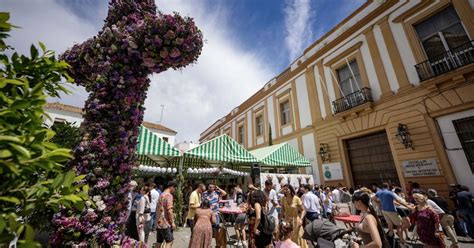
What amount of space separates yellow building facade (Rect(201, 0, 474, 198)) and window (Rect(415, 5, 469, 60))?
0.03 m

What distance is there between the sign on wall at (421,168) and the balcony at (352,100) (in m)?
3.27

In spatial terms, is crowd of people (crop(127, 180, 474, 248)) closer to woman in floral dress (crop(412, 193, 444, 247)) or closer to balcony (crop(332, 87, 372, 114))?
woman in floral dress (crop(412, 193, 444, 247))

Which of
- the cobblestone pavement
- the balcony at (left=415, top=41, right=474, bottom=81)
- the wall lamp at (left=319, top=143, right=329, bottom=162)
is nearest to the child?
the cobblestone pavement

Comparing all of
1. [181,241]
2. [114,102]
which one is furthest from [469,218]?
[114,102]

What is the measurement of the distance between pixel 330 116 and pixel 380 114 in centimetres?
257

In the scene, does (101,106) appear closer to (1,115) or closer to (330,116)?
(1,115)

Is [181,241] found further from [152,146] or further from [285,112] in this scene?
[285,112]

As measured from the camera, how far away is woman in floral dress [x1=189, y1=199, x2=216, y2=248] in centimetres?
383

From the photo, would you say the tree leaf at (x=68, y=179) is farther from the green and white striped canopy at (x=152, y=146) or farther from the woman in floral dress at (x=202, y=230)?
the green and white striped canopy at (x=152, y=146)

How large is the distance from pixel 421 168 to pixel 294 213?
6.68 m

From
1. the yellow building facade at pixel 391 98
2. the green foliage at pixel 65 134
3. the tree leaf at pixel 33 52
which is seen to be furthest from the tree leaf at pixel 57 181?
the yellow building facade at pixel 391 98

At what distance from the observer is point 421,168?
7.77 metres

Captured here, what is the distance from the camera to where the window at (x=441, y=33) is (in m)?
7.68

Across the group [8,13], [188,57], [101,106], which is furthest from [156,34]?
[8,13]
